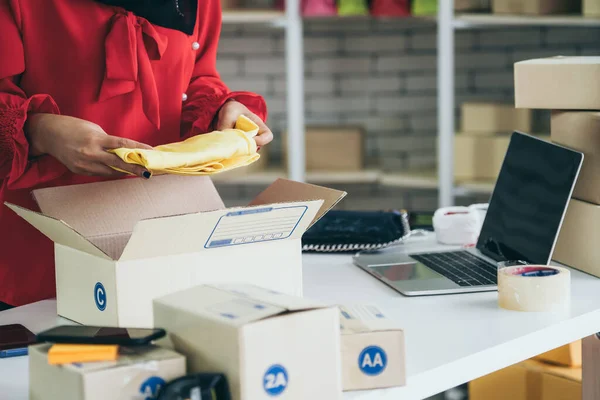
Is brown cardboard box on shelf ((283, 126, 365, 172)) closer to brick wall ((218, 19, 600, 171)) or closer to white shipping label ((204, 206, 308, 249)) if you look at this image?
brick wall ((218, 19, 600, 171))

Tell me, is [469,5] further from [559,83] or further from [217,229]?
[217,229]

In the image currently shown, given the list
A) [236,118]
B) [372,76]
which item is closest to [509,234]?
[236,118]

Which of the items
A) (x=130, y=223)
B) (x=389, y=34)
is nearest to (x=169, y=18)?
(x=130, y=223)

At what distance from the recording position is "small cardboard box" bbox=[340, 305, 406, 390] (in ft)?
3.35

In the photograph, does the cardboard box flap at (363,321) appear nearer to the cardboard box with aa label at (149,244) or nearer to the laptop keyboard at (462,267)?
the cardboard box with aa label at (149,244)

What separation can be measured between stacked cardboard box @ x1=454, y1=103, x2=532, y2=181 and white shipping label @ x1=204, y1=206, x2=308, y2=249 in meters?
2.23

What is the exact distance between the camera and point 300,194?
1474 millimetres

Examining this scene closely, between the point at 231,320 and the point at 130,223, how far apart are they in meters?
0.53

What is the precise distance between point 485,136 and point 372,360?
2.50 meters

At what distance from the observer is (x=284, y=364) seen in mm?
916

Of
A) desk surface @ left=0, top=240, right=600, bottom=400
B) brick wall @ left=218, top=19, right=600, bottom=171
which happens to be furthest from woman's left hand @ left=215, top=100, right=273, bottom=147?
brick wall @ left=218, top=19, right=600, bottom=171

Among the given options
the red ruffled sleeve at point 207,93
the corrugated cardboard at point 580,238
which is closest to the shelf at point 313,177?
the red ruffled sleeve at point 207,93

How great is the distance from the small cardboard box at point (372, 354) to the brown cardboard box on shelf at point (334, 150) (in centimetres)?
262

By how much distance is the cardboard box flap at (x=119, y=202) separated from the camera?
1.35 m
